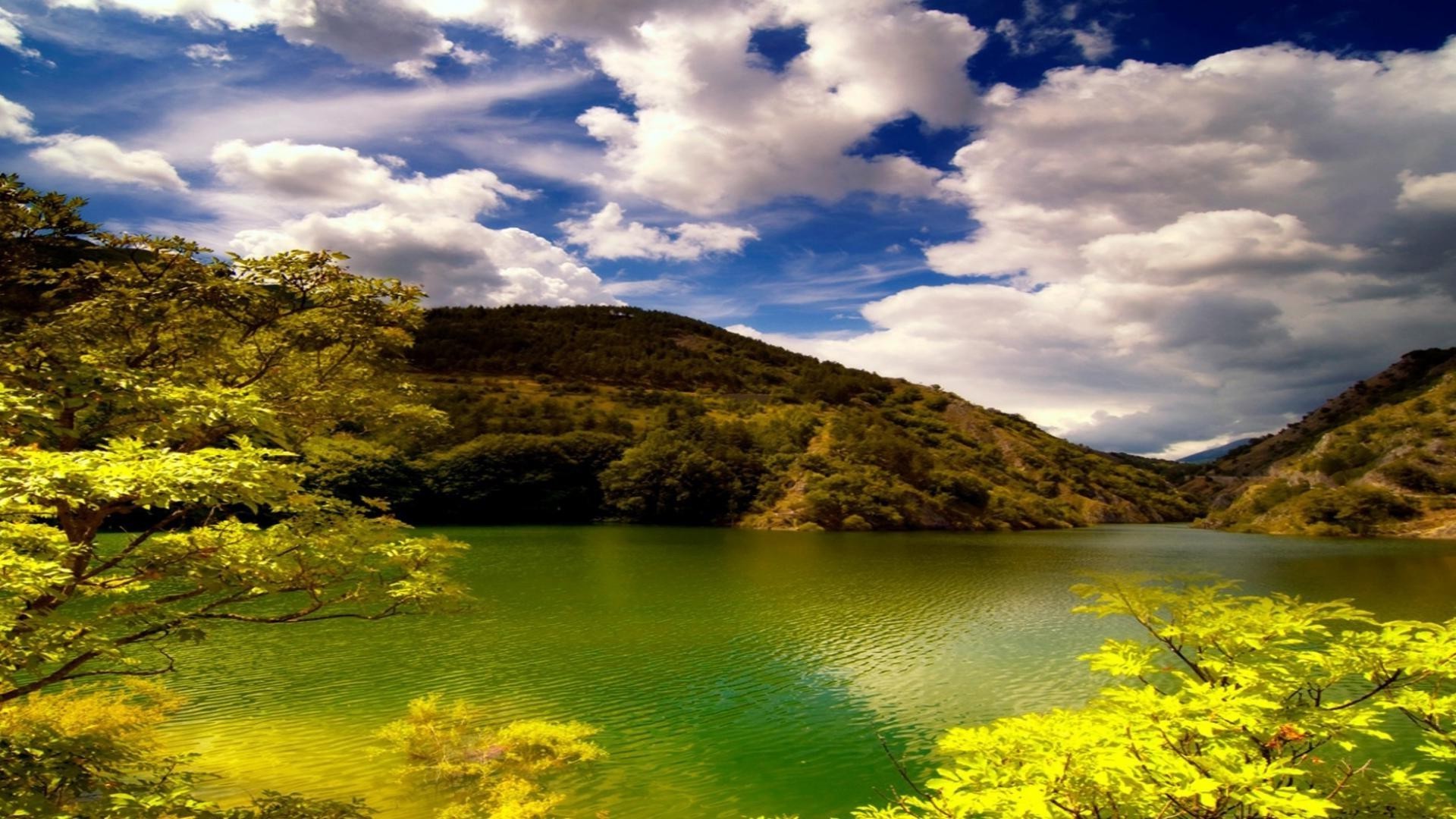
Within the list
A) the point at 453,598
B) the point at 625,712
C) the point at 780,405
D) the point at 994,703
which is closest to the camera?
the point at 453,598

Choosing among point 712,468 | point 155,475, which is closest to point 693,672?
point 155,475

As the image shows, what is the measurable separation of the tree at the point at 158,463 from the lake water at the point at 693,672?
182 inches

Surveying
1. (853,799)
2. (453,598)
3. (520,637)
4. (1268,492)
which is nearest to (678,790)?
(853,799)

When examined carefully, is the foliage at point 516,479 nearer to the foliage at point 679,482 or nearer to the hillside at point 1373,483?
the foliage at point 679,482

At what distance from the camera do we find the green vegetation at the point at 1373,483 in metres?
89.4

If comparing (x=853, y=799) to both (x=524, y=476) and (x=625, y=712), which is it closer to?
(x=625, y=712)

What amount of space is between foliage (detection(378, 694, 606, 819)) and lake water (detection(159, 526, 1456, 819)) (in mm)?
603

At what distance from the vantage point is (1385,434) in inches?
4200

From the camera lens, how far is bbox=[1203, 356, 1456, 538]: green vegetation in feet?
293

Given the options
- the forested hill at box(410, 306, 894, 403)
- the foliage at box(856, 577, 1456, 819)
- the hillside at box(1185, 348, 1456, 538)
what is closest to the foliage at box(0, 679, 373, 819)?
the foliage at box(856, 577, 1456, 819)

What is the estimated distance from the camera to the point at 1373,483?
9706 cm

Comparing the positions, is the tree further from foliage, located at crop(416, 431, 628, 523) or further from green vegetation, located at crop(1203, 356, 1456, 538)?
green vegetation, located at crop(1203, 356, 1456, 538)

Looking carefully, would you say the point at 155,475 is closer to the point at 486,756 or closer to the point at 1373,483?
the point at 486,756

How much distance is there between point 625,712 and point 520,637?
1038 cm
